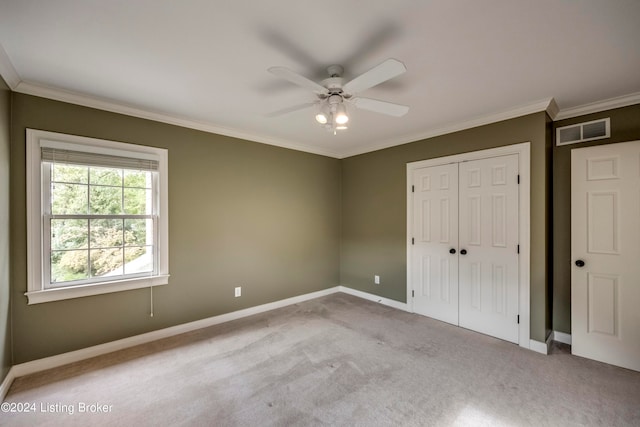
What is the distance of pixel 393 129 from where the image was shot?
3.47 meters

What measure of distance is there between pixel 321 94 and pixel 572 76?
2024mm

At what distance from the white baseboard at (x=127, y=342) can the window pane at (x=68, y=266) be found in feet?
2.25

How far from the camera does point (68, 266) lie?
2496 mm

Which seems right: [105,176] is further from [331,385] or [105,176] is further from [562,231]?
[562,231]

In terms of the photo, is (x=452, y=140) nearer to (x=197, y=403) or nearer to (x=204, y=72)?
(x=204, y=72)

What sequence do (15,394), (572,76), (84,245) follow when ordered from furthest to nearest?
(84,245), (572,76), (15,394)

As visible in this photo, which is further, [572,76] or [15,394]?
[572,76]

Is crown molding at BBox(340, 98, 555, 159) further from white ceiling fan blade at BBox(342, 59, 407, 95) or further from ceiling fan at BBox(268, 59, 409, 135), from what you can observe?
white ceiling fan blade at BBox(342, 59, 407, 95)

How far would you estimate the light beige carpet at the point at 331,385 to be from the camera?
5.87ft

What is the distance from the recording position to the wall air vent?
104 inches

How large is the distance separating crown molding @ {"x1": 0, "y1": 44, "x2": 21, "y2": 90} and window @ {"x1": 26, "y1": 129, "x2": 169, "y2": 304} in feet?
1.22

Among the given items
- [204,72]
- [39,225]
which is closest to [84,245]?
[39,225]

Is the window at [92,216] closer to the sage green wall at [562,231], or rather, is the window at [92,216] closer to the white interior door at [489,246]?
the white interior door at [489,246]

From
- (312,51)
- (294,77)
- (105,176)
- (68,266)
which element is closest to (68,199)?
(105,176)
